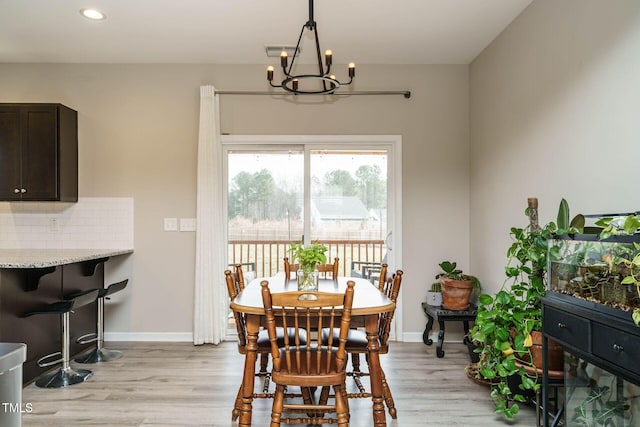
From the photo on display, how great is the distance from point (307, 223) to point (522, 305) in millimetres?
2374

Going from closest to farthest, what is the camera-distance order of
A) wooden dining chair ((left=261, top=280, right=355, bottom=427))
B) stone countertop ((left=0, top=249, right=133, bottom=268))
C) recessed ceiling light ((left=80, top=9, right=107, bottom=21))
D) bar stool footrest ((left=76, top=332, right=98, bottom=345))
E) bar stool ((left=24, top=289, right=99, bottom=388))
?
wooden dining chair ((left=261, top=280, right=355, bottom=427))
stone countertop ((left=0, top=249, right=133, bottom=268))
bar stool ((left=24, top=289, right=99, bottom=388))
recessed ceiling light ((left=80, top=9, right=107, bottom=21))
bar stool footrest ((left=76, top=332, right=98, bottom=345))

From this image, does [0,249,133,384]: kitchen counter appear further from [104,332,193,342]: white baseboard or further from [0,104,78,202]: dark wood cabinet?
[0,104,78,202]: dark wood cabinet

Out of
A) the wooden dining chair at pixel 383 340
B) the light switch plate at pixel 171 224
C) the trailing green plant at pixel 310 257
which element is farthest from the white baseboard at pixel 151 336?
the trailing green plant at pixel 310 257

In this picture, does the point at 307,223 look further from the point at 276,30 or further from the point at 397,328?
the point at 276,30

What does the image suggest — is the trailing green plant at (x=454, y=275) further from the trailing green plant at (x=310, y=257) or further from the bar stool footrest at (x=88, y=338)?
the bar stool footrest at (x=88, y=338)

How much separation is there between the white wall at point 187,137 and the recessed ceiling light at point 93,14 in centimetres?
99

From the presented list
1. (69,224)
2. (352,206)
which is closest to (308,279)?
(352,206)

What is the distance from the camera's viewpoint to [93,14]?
10.9 ft

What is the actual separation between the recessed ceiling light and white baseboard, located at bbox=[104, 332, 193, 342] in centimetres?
297

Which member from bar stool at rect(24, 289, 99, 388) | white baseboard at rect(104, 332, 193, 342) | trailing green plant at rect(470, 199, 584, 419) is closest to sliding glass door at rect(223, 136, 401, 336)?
white baseboard at rect(104, 332, 193, 342)

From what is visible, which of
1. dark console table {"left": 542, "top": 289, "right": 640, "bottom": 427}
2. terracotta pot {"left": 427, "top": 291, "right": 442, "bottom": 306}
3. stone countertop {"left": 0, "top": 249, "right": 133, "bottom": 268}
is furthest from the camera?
terracotta pot {"left": 427, "top": 291, "right": 442, "bottom": 306}

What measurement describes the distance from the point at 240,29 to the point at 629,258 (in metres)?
3.23

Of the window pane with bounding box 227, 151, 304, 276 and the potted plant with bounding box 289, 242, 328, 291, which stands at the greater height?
the window pane with bounding box 227, 151, 304, 276

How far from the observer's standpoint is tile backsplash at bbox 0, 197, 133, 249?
4.29 metres
